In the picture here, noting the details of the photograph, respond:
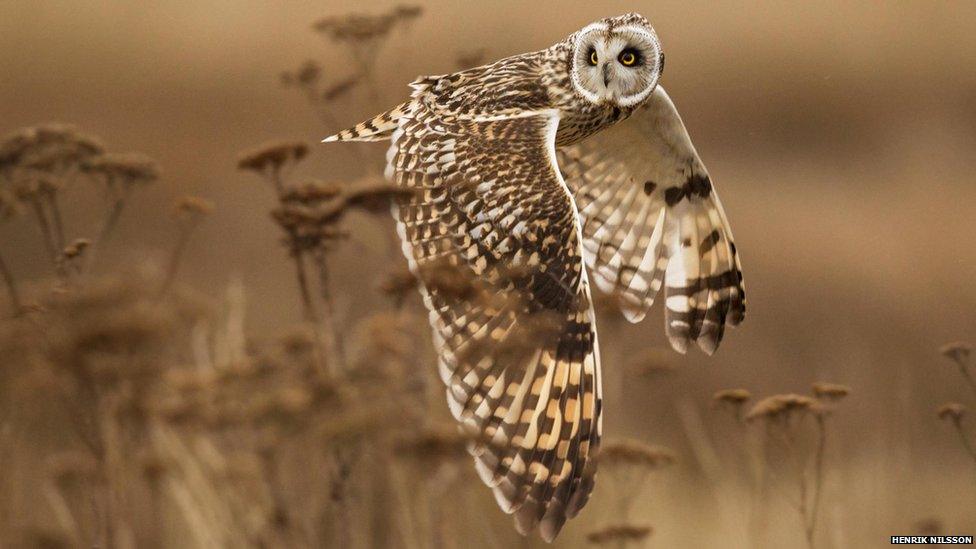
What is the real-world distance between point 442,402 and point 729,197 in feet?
18.0

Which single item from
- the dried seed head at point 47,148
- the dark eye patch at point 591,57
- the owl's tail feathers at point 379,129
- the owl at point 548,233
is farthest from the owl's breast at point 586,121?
the dried seed head at point 47,148

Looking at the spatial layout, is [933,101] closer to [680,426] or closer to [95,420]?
[680,426]

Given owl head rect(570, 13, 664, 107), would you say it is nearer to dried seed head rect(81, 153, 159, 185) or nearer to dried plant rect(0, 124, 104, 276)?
dried seed head rect(81, 153, 159, 185)

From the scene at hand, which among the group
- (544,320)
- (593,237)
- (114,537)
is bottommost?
(114,537)

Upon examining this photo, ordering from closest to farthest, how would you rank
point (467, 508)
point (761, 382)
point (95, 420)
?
point (95, 420) < point (467, 508) < point (761, 382)

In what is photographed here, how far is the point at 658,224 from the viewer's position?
439cm

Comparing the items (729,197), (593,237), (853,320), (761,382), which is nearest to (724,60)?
(729,197)

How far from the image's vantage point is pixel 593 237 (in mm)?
4469

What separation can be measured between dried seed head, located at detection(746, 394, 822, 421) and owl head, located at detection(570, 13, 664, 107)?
3.94 feet

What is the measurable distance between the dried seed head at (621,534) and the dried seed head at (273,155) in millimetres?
1094

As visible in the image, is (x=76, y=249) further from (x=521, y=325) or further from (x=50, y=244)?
(x=521, y=325)

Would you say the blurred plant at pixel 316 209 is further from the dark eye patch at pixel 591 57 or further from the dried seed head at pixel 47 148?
the dark eye patch at pixel 591 57

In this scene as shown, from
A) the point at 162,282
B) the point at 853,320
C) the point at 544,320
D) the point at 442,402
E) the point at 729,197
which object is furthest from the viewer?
the point at 729,197

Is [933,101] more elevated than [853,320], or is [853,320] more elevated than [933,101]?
[933,101]
